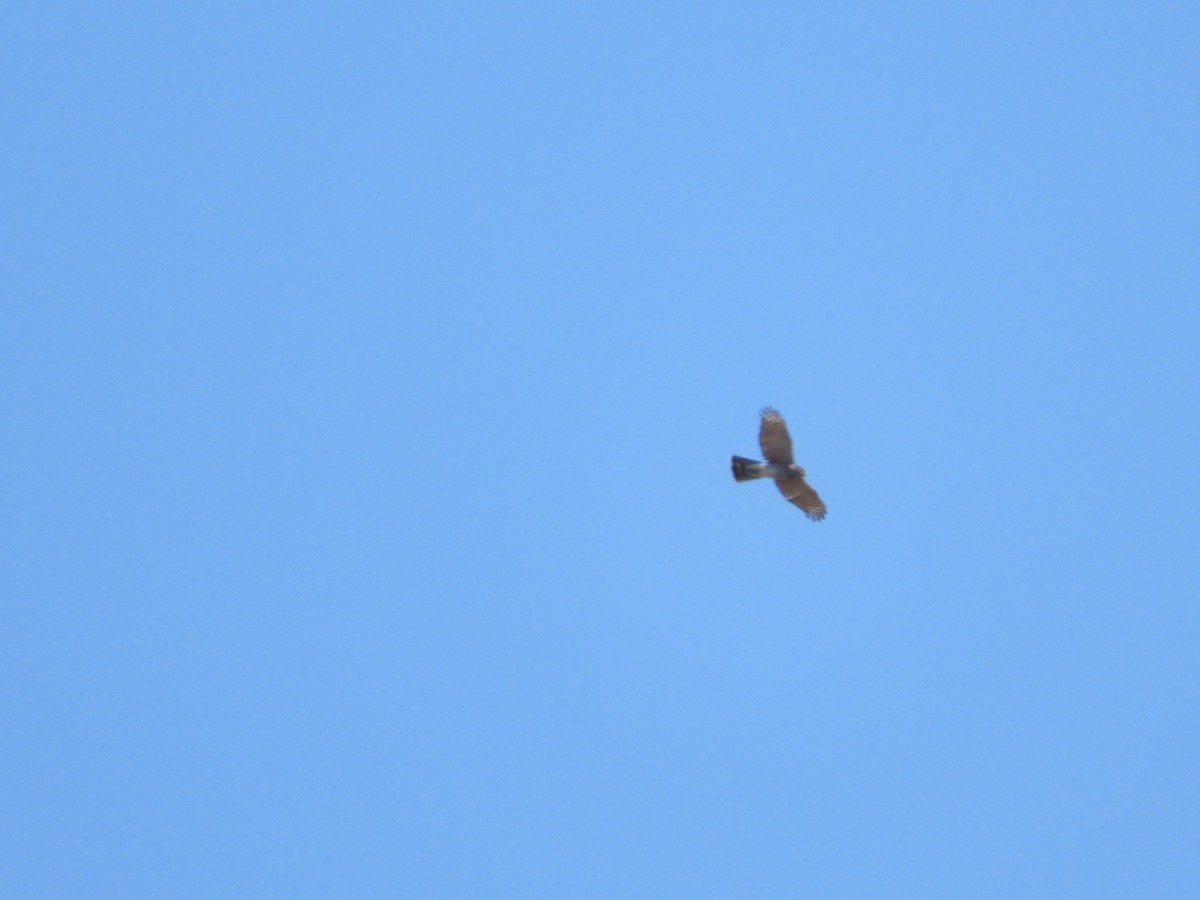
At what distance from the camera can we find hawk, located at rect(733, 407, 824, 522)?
3462 centimetres

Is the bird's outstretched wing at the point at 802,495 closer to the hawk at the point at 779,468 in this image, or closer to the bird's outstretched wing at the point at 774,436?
the hawk at the point at 779,468

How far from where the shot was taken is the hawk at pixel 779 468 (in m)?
34.6

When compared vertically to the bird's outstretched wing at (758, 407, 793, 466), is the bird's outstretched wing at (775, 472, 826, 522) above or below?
below

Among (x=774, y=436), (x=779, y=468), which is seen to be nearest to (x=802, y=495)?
(x=779, y=468)

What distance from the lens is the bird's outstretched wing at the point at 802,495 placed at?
116ft

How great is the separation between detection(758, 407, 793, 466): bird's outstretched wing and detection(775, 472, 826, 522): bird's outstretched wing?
0.55 metres

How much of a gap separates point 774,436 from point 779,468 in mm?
919

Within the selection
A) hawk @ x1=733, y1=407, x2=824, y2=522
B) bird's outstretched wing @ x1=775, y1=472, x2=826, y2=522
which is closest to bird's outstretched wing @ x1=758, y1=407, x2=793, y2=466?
hawk @ x1=733, y1=407, x2=824, y2=522

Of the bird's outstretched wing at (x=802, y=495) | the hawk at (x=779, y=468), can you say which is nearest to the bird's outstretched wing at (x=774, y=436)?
the hawk at (x=779, y=468)

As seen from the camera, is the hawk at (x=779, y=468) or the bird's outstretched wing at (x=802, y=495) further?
the bird's outstretched wing at (x=802, y=495)

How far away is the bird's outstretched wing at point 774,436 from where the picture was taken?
1359 inches

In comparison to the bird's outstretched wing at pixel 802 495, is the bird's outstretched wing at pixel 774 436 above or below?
above

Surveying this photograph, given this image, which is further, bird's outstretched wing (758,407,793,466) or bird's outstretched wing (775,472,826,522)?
bird's outstretched wing (775,472,826,522)

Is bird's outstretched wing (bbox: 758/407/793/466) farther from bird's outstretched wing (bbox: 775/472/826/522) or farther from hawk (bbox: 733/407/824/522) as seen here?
bird's outstretched wing (bbox: 775/472/826/522)
